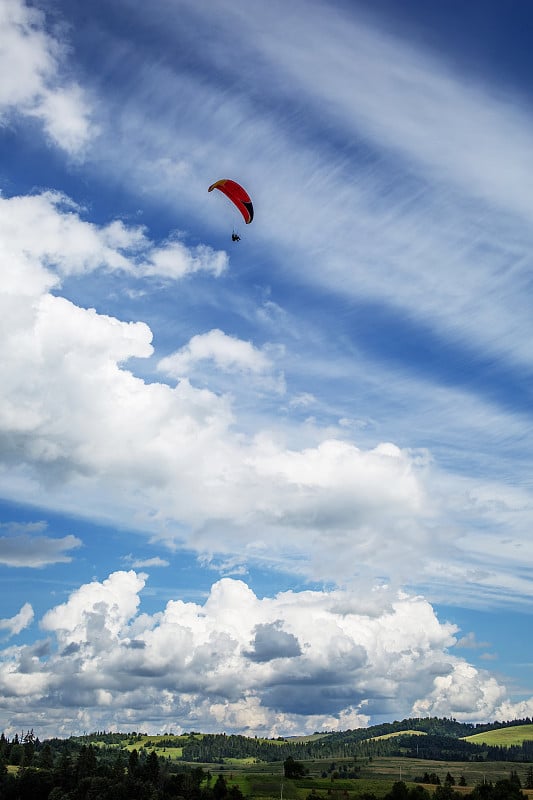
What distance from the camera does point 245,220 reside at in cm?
14175

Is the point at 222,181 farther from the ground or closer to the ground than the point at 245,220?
farther from the ground

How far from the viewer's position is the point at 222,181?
5763 inches

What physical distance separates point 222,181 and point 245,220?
453 inches

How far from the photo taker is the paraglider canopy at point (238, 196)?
144m

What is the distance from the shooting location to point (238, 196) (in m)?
144

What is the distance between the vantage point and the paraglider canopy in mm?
144000
